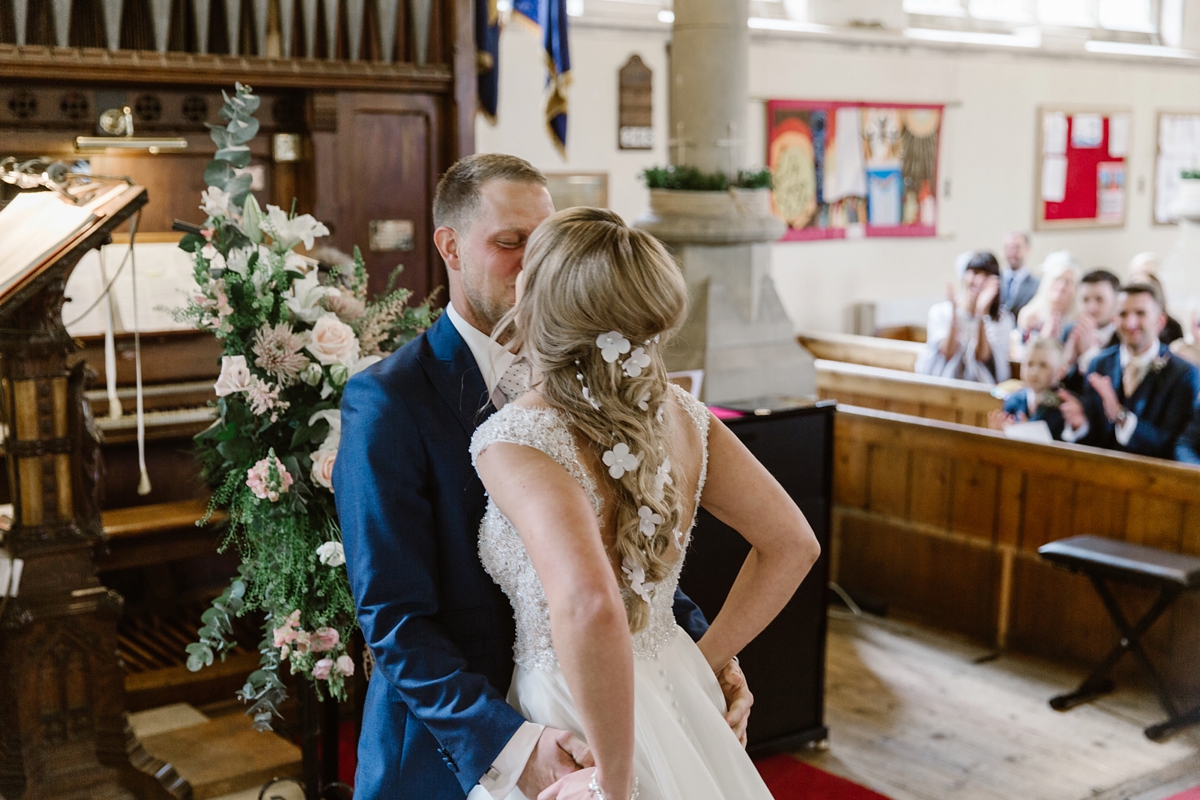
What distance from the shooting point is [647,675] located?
1.76 m

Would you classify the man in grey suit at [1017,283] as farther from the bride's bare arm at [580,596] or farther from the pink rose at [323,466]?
the bride's bare arm at [580,596]

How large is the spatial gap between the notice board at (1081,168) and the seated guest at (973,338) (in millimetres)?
4898

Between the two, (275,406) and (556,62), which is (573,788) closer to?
(275,406)

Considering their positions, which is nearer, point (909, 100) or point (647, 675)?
point (647, 675)

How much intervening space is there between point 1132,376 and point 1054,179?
Result: 6.81 metres

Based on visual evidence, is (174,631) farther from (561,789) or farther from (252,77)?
(561,789)

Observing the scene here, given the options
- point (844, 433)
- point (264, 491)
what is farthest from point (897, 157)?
point (264, 491)

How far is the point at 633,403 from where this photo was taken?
1602 millimetres

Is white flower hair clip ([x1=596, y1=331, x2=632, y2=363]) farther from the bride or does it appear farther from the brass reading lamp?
the brass reading lamp

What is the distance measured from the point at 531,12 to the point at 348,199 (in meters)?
1.36

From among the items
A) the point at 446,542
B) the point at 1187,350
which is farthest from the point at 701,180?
the point at 446,542

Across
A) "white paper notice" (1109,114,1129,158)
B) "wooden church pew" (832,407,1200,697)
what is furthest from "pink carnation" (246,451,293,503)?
"white paper notice" (1109,114,1129,158)

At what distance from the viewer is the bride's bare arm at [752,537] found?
180cm

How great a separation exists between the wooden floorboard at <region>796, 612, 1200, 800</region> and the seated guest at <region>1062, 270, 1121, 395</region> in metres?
1.59
